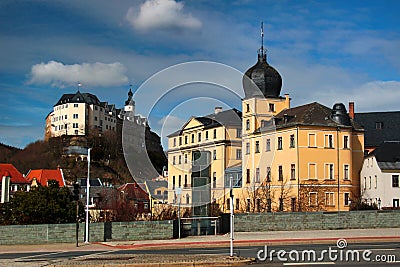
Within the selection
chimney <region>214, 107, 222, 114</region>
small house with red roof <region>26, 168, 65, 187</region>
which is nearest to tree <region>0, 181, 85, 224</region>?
chimney <region>214, 107, 222, 114</region>

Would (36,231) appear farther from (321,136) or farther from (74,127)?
(74,127)

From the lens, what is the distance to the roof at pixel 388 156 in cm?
6669

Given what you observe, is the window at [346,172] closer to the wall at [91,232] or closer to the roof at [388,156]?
the roof at [388,156]

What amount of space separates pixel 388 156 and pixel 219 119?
2014 inches

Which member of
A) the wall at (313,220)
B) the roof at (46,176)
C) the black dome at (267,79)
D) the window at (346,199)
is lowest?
the wall at (313,220)

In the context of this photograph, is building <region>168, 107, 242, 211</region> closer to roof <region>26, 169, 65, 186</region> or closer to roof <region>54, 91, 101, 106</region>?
roof <region>26, 169, 65, 186</region>

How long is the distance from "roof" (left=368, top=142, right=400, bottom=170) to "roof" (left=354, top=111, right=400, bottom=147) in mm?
18122

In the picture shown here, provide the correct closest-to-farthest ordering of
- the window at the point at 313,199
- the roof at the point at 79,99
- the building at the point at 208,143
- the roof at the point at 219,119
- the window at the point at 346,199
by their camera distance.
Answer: the roof at the point at 219,119
the building at the point at 208,143
the window at the point at 313,199
the window at the point at 346,199
the roof at the point at 79,99

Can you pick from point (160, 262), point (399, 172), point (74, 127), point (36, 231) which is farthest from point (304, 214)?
point (74, 127)

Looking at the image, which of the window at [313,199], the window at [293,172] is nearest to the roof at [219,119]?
the window at [313,199]

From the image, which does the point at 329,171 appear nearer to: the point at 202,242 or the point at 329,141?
the point at 329,141

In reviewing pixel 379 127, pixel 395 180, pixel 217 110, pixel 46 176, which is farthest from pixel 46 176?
pixel 217 110

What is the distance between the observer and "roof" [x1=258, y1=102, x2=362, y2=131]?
229 ft

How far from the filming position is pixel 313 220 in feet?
124
